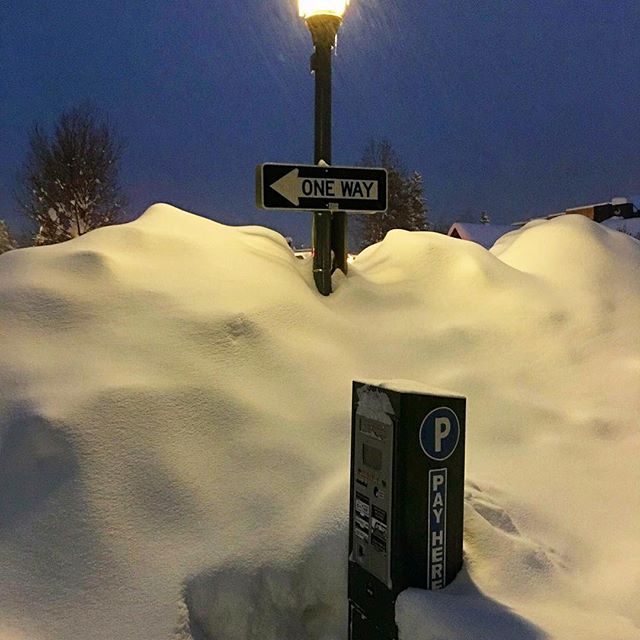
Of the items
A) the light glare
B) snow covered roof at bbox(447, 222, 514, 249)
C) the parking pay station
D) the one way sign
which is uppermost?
snow covered roof at bbox(447, 222, 514, 249)

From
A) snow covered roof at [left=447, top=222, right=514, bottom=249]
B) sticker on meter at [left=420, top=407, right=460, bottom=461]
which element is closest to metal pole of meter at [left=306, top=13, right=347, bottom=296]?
sticker on meter at [left=420, top=407, right=460, bottom=461]

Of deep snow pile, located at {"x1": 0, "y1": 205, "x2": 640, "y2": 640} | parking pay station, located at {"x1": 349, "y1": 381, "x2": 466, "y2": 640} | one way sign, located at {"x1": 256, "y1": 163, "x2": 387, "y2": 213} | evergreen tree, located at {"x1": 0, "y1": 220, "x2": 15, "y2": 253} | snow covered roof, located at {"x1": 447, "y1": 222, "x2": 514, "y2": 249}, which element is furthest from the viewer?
snow covered roof, located at {"x1": 447, "y1": 222, "x2": 514, "y2": 249}

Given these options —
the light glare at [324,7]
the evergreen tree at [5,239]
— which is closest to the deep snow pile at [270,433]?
the light glare at [324,7]

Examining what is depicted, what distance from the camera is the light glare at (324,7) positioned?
16.8ft

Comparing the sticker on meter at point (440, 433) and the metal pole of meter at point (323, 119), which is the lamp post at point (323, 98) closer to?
the metal pole of meter at point (323, 119)

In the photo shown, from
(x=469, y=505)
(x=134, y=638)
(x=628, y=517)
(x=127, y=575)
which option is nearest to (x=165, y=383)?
(x=127, y=575)

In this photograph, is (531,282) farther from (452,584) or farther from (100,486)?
(100,486)

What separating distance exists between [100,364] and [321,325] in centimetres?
A: 157

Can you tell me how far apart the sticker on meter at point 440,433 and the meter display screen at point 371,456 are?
191mm

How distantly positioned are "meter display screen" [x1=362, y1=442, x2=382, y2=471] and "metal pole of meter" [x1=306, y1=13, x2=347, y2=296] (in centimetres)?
265

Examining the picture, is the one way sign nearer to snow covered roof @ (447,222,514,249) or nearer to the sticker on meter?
the sticker on meter

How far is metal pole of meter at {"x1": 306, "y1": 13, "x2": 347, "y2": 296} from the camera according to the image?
5.15 metres

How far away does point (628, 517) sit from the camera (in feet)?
11.3

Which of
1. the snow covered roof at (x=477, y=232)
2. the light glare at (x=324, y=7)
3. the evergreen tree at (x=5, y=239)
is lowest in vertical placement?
the light glare at (x=324, y=7)
